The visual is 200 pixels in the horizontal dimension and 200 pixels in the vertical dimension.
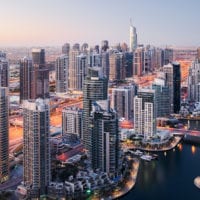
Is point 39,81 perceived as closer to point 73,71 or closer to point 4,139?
point 73,71

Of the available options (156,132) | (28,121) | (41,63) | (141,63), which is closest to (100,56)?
(141,63)

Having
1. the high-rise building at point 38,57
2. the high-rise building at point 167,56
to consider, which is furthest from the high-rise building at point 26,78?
the high-rise building at point 167,56

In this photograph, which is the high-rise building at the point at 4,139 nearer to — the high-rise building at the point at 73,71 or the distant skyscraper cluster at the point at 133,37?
the high-rise building at the point at 73,71

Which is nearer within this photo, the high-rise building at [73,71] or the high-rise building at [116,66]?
the high-rise building at [73,71]

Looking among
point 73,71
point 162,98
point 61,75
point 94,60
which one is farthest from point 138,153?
point 94,60

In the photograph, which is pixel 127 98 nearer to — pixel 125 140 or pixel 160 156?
pixel 125 140

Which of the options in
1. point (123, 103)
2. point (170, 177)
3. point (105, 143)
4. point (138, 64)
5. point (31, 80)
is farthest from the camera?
point (138, 64)
